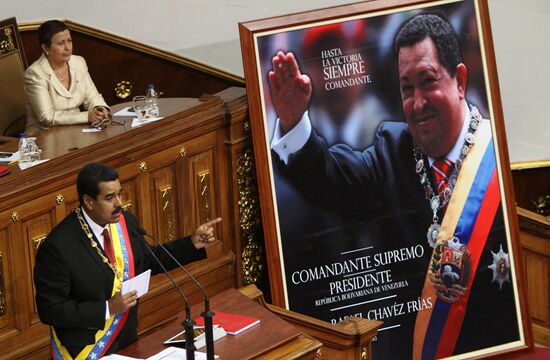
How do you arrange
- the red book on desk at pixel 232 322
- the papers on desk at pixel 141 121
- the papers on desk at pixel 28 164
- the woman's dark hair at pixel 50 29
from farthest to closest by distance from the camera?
the woman's dark hair at pixel 50 29
the papers on desk at pixel 141 121
the papers on desk at pixel 28 164
the red book on desk at pixel 232 322

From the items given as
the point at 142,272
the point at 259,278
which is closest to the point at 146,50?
the point at 259,278

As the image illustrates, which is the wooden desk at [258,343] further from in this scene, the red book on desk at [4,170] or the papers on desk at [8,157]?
the papers on desk at [8,157]

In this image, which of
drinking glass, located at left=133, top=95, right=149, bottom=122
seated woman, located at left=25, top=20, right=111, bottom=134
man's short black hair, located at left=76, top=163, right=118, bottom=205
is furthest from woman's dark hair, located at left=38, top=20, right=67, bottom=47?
man's short black hair, located at left=76, top=163, right=118, bottom=205

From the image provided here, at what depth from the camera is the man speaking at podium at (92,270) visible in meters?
4.34

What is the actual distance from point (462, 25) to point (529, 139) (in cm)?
132

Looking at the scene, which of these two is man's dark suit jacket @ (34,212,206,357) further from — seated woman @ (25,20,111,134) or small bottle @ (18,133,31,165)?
seated woman @ (25,20,111,134)

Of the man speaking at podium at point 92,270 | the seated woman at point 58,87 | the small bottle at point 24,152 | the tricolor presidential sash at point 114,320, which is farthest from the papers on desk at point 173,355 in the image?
the seated woman at point 58,87

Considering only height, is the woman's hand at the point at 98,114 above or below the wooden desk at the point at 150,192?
above

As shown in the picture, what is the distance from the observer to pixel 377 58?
610 cm

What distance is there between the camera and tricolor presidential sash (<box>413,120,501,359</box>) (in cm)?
623

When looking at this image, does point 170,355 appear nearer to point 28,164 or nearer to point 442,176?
point 28,164

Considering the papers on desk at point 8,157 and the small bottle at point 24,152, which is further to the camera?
the papers on desk at point 8,157

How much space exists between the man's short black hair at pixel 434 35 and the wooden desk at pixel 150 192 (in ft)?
2.82

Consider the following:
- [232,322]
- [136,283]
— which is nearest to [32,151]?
[136,283]
